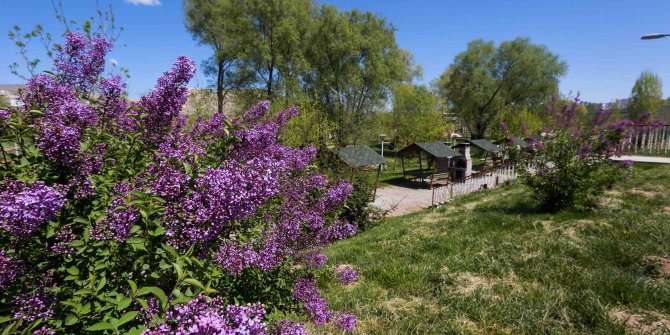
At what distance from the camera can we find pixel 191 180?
88.6 inches

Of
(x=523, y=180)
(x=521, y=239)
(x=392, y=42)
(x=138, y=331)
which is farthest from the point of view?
(x=392, y=42)

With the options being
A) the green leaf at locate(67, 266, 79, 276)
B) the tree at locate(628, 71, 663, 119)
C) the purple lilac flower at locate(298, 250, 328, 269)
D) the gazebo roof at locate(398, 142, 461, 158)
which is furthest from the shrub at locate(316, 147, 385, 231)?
the tree at locate(628, 71, 663, 119)

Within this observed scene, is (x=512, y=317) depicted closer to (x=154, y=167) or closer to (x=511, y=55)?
(x=154, y=167)

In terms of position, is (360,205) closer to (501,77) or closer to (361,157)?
(361,157)

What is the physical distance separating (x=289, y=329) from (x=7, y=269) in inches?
67.2

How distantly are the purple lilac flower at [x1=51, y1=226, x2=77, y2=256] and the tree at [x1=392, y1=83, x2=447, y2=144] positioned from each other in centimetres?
4395

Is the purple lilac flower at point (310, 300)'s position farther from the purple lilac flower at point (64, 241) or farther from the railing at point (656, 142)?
the railing at point (656, 142)

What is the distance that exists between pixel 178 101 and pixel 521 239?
838 cm

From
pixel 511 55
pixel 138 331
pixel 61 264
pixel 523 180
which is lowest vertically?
pixel 523 180

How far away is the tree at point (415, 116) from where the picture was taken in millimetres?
45938

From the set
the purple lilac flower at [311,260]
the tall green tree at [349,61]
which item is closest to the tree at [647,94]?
the tall green tree at [349,61]

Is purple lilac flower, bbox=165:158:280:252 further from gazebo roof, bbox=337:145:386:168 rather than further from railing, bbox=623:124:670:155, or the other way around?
railing, bbox=623:124:670:155

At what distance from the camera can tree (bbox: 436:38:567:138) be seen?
4734 cm

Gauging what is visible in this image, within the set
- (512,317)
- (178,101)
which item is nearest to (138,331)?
(178,101)
